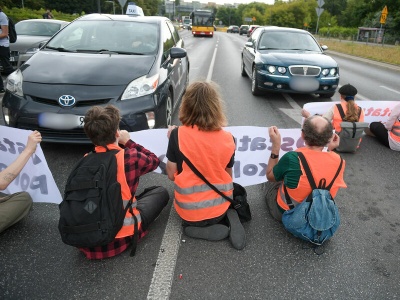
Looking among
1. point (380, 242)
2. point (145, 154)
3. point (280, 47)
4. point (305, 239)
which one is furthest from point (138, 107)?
point (280, 47)

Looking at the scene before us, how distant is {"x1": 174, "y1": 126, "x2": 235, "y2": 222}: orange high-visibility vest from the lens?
2641mm

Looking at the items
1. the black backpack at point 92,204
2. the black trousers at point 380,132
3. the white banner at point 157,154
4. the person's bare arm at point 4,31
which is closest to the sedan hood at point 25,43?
the person's bare arm at point 4,31

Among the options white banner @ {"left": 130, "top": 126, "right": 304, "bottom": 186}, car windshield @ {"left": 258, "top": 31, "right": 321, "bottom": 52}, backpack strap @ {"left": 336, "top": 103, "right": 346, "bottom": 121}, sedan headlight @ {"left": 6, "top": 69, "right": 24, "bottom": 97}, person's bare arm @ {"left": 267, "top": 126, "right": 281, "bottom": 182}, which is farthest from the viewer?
car windshield @ {"left": 258, "top": 31, "right": 321, "bottom": 52}

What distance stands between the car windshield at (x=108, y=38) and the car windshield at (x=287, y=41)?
4143 mm

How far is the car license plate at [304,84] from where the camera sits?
7406mm

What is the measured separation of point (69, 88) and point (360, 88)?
30.1 feet

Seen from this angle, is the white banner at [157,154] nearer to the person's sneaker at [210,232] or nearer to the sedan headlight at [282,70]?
the person's sneaker at [210,232]

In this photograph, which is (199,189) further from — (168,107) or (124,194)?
(168,107)

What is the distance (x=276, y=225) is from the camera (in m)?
3.13

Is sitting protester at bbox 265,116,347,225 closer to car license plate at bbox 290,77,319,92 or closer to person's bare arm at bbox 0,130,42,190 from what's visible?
person's bare arm at bbox 0,130,42,190

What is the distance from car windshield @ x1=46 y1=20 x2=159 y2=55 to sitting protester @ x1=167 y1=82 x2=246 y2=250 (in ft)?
8.59

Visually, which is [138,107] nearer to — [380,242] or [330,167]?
[330,167]

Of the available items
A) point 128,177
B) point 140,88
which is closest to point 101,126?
point 128,177

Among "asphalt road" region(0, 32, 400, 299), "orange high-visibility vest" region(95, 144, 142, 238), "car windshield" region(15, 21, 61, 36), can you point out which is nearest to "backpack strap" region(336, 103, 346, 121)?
"asphalt road" region(0, 32, 400, 299)
